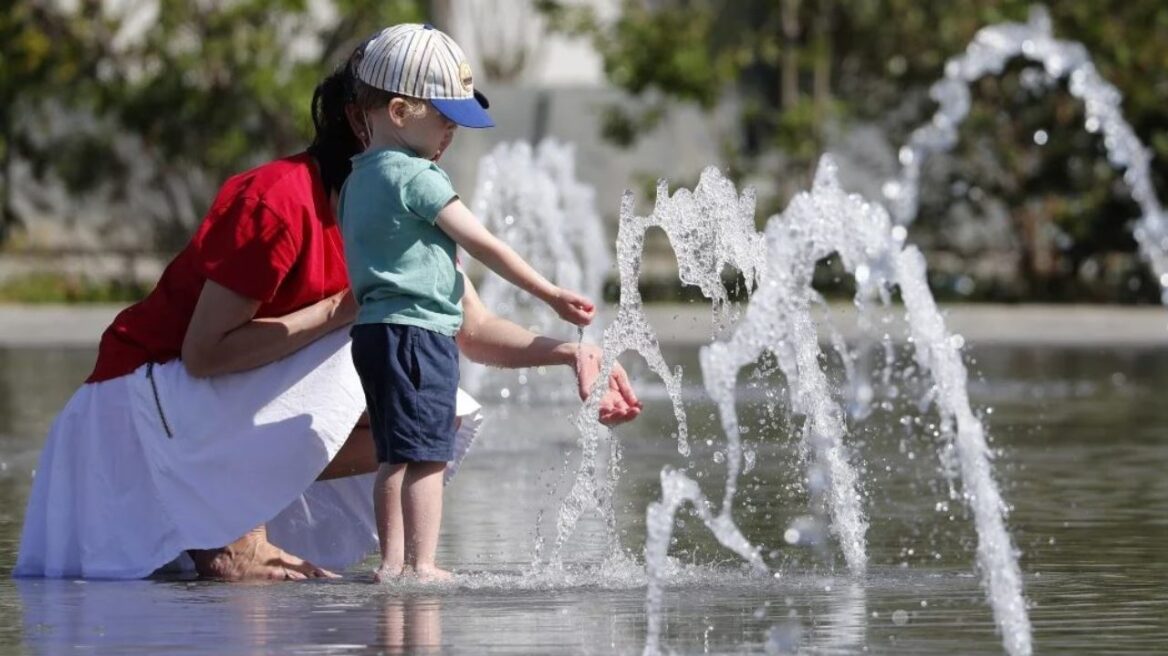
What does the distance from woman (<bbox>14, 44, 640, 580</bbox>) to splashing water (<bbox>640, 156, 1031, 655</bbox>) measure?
367mm

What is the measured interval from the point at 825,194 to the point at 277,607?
1506mm

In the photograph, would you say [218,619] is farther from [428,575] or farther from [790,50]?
[790,50]

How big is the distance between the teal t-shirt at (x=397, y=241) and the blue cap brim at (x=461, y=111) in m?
→ 0.12

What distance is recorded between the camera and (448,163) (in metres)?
23.0

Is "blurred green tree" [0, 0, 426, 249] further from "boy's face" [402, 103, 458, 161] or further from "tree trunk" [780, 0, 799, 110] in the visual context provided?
→ "boy's face" [402, 103, 458, 161]

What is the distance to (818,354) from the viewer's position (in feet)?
21.4

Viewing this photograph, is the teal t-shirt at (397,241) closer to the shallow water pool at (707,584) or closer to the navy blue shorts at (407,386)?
the navy blue shorts at (407,386)

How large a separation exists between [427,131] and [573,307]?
54 centimetres

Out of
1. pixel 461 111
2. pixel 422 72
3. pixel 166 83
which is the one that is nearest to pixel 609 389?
pixel 461 111

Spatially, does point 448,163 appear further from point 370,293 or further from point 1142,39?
point 370,293

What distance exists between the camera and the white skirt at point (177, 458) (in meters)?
5.86

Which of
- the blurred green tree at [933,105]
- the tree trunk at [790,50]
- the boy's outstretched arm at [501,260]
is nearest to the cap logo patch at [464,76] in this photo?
the boy's outstretched arm at [501,260]

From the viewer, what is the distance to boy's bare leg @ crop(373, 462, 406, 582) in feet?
18.6

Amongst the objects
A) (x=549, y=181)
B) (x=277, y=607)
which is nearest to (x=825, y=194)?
(x=277, y=607)
